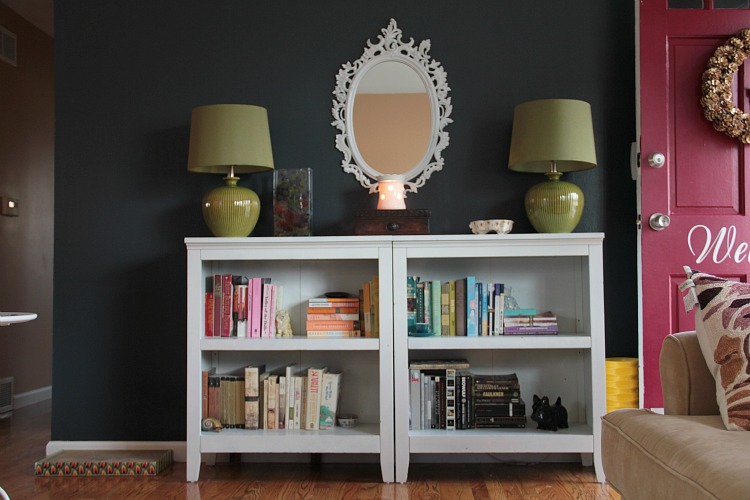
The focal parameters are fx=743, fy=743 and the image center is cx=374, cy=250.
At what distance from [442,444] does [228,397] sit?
91cm

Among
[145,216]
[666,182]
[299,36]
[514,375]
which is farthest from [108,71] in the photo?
[666,182]

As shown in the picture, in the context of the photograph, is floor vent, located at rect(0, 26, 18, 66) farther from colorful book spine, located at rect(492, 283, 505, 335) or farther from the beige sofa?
the beige sofa

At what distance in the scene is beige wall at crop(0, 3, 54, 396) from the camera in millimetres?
4746

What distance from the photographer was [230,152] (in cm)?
304

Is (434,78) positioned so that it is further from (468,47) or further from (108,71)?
(108,71)

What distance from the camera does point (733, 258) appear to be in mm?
3137

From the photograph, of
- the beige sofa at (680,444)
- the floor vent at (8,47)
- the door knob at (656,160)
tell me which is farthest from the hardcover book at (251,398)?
the floor vent at (8,47)

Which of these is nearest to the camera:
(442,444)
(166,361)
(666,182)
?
(442,444)

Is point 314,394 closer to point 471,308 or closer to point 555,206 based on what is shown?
point 471,308

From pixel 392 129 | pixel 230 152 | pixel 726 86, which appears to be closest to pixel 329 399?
pixel 230 152

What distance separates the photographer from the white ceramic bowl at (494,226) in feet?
10.0

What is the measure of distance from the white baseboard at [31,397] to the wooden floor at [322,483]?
62.5 inches

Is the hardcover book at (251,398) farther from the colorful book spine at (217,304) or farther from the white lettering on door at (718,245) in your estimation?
the white lettering on door at (718,245)

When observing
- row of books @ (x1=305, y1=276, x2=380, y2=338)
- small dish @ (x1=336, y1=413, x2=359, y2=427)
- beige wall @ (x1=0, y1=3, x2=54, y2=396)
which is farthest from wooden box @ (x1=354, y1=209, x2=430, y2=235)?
beige wall @ (x1=0, y1=3, x2=54, y2=396)
